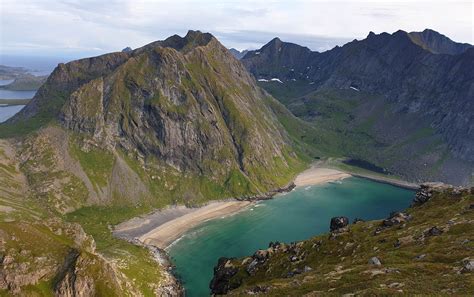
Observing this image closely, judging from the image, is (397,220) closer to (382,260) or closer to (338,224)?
(338,224)

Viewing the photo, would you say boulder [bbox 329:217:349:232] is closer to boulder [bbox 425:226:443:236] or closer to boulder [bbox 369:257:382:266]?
boulder [bbox 425:226:443:236]

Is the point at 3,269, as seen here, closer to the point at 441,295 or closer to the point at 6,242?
the point at 6,242

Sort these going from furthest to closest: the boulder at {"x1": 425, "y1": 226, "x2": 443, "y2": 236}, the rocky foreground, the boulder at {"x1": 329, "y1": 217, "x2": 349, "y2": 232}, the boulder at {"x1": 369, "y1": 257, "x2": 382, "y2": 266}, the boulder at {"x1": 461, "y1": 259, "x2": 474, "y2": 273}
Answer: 1. the boulder at {"x1": 329, "y1": 217, "x2": 349, "y2": 232}
2. the boulder at {"x1": 425, "y1": 226, "x2": 443, "y2": 236}
3. the boulder at {"x1": 369, "y1": 257, "x2": 382, "y2": 266}
4. the rocky foreground
5. the boulder at {"x1": 461, "y1": 259, "x2": 474, "y2": 273}

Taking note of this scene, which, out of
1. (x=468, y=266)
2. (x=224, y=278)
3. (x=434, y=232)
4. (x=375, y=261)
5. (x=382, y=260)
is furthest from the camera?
(x=224, y=278)

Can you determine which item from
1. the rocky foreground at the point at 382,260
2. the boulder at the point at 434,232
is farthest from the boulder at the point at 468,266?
the boulder at the point at 434,232

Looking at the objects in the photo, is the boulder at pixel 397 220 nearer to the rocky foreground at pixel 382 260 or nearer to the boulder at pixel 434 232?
the rocky foreground at pixel 382 260

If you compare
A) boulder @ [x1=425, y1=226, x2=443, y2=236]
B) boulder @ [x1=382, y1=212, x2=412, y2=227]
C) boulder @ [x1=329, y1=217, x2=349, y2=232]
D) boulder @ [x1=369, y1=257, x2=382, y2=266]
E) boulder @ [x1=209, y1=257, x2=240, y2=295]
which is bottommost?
boulder @ [x1=209, y1=257, x2=240, y2=295]

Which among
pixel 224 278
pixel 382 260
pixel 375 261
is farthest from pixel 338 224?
pixel 375 261

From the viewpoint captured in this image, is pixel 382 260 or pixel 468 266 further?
pixel 382 260

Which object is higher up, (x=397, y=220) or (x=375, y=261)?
(x=375, y=261)

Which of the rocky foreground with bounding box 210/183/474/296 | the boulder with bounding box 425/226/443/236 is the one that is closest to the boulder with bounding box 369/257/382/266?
the rocky foreground with bounding box 210/183/474/296
